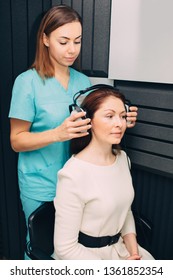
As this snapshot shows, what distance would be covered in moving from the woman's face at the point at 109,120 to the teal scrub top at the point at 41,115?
8.1 inches

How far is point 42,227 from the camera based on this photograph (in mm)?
1141

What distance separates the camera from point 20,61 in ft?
4.93

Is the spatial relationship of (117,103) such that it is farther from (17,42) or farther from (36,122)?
(17,42)

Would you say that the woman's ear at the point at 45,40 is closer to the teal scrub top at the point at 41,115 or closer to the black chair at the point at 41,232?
the teal scrub top at the point at 41,115

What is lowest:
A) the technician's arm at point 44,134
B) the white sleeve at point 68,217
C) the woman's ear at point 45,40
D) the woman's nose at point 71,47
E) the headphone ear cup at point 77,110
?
the white sleeve at point 68,217

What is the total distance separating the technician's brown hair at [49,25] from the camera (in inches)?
42.9

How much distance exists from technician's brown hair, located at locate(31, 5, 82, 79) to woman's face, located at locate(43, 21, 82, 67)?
2 cm

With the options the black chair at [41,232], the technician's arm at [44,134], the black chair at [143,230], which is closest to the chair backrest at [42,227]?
the black chair at [41,232]

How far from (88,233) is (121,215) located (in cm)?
Result: 15

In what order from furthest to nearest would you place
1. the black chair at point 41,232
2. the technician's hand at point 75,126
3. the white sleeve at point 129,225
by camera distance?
the white sleeve at point 129,225 → the black chair at point 41,232 → the technician's hand at point 75,126

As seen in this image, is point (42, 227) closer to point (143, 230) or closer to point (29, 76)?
point (143, 230)

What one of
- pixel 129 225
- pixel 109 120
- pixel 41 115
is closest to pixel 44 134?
pixel 41 115

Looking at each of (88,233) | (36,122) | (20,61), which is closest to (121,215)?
(88,233)
